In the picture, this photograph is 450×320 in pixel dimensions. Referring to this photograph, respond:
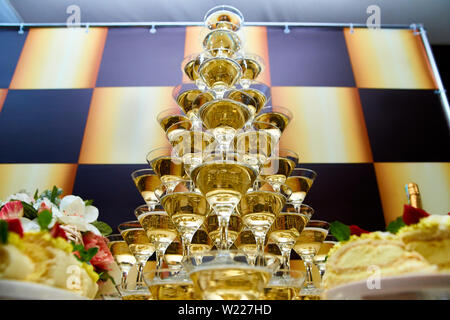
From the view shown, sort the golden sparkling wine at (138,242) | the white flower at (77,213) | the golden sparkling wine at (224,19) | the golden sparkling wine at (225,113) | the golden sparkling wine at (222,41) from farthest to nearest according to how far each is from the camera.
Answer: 1. the golden sparkling wine at (224,19)
2. the golden sparkling wine at (222,41)
3. the golden sparkling wine at (138,242)
4. the golden sparkling wine at (225,113)
5. the white flower at (77,213)

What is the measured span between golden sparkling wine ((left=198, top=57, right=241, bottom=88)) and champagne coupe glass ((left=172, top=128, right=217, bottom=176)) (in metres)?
0.24

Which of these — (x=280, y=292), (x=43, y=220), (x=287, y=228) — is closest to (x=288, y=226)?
(x=287, y=228)

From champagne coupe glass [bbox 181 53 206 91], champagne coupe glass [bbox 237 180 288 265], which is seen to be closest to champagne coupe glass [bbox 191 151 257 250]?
champagne coupe glass [bbox 237 180 288 265]

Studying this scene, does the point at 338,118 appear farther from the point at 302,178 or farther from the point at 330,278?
the point at 330,278

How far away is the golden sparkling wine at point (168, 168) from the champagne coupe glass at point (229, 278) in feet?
2.05

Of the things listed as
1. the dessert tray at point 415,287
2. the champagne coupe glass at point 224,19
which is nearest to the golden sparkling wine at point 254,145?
the dessert tray at point 415,287

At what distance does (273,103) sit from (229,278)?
1720mm

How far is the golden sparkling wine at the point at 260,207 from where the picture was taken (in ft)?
3.25

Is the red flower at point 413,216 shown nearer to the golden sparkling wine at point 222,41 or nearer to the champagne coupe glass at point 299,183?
the champagne coupe glass at point 299,183

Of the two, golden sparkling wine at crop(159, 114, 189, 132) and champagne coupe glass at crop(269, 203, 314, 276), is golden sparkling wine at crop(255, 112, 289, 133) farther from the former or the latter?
champagne coupe glass at crop(269, 203, 314, 276)

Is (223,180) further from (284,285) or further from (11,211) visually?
(11,211)

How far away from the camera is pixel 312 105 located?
2.25 metres

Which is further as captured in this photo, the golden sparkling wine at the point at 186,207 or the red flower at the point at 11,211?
the golden sparkling wine at the point at 186,207
